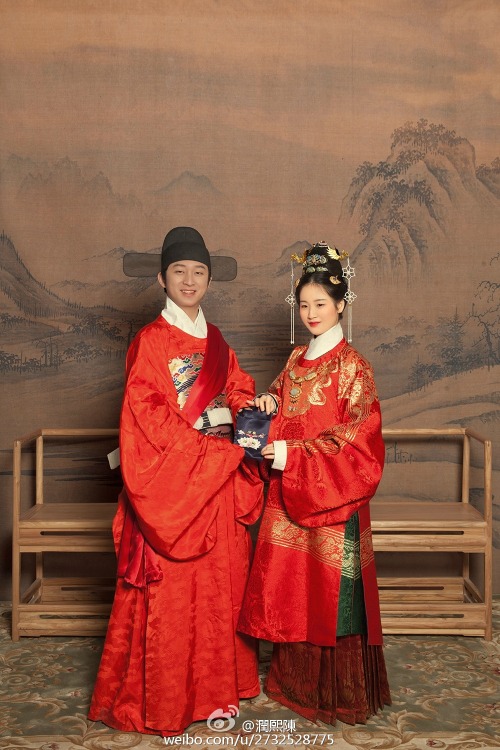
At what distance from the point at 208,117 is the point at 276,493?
2.21 metres

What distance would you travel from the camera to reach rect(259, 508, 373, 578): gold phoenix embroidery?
271 centimetres

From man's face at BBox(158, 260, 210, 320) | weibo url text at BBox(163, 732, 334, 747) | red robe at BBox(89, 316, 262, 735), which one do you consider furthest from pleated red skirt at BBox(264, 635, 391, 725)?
man's face at BBox(158, 260, 210, 320)

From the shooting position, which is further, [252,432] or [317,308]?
[317,308]

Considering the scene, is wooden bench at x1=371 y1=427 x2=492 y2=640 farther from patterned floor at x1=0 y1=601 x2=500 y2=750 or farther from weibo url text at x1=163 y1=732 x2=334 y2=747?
weibo url text at x1=163 y1=732 x2=334 y2=747

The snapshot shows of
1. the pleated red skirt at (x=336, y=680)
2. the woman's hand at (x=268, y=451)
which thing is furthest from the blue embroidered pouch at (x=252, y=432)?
the pleated red skirt at (x=336, y=680)

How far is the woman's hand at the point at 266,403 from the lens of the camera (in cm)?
273

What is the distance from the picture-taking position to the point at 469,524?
138 inches

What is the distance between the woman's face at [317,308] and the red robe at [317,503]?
11 centimetres

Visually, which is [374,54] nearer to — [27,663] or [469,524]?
[469,524]

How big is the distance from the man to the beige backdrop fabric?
1263 millimetres

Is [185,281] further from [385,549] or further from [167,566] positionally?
[385,549]

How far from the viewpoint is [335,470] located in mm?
2668

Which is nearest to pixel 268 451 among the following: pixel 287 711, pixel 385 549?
pixel 287 711

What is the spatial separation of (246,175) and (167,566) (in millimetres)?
2266
